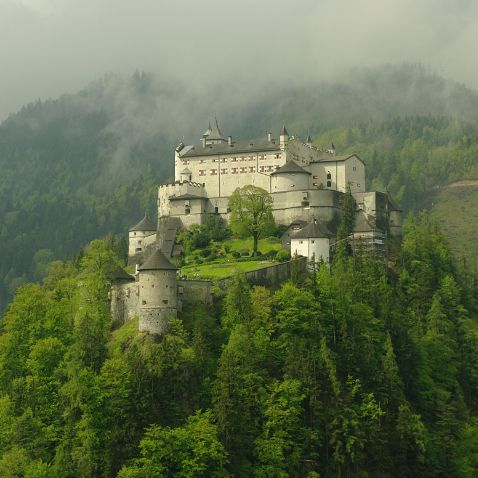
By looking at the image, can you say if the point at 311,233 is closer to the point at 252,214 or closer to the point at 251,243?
the point at 252,214

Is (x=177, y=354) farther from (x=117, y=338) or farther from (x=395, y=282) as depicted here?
(x=395, y=282)

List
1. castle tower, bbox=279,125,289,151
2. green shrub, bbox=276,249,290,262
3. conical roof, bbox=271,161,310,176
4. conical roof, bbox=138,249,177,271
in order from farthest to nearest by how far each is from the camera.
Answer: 1. castle tower, bbox=279,125,289,151
2. conical roof, bbox=271,161,310,176
3. green shrub, bbox=276,249,290,262
4. conical roof, bbox=138,249,177,271

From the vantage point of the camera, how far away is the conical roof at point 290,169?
99.8 meters

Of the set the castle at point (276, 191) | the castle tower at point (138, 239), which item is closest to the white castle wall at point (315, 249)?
the castle at point (276, 191)

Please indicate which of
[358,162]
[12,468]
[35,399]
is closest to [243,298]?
[35,399]

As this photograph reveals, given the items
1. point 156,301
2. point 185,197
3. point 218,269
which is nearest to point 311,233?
point 218,269

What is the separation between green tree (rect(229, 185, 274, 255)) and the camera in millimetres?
94125

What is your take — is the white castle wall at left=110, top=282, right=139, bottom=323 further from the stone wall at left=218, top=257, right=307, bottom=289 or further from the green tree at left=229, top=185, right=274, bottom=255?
the green tree at left=229, top=185, right=274, bottom=255

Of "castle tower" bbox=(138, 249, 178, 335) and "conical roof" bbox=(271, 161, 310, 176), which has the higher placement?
"conical roof" bbox=(271, 161, 310, 176)

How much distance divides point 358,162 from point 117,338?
Answer: 44.1 meters

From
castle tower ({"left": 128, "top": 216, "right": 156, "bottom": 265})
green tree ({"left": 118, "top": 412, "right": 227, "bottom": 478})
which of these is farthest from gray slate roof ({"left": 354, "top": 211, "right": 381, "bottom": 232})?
green tree ({"left": 118, "top": 412, "right": 227, "bottom": 478})

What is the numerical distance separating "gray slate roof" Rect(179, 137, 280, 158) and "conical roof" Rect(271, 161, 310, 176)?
134 inches

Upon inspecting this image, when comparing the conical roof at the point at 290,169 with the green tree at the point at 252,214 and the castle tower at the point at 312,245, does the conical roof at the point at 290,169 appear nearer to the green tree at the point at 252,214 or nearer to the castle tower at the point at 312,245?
the green tree at the point at 252,214

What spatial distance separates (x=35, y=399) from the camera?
67.2m
